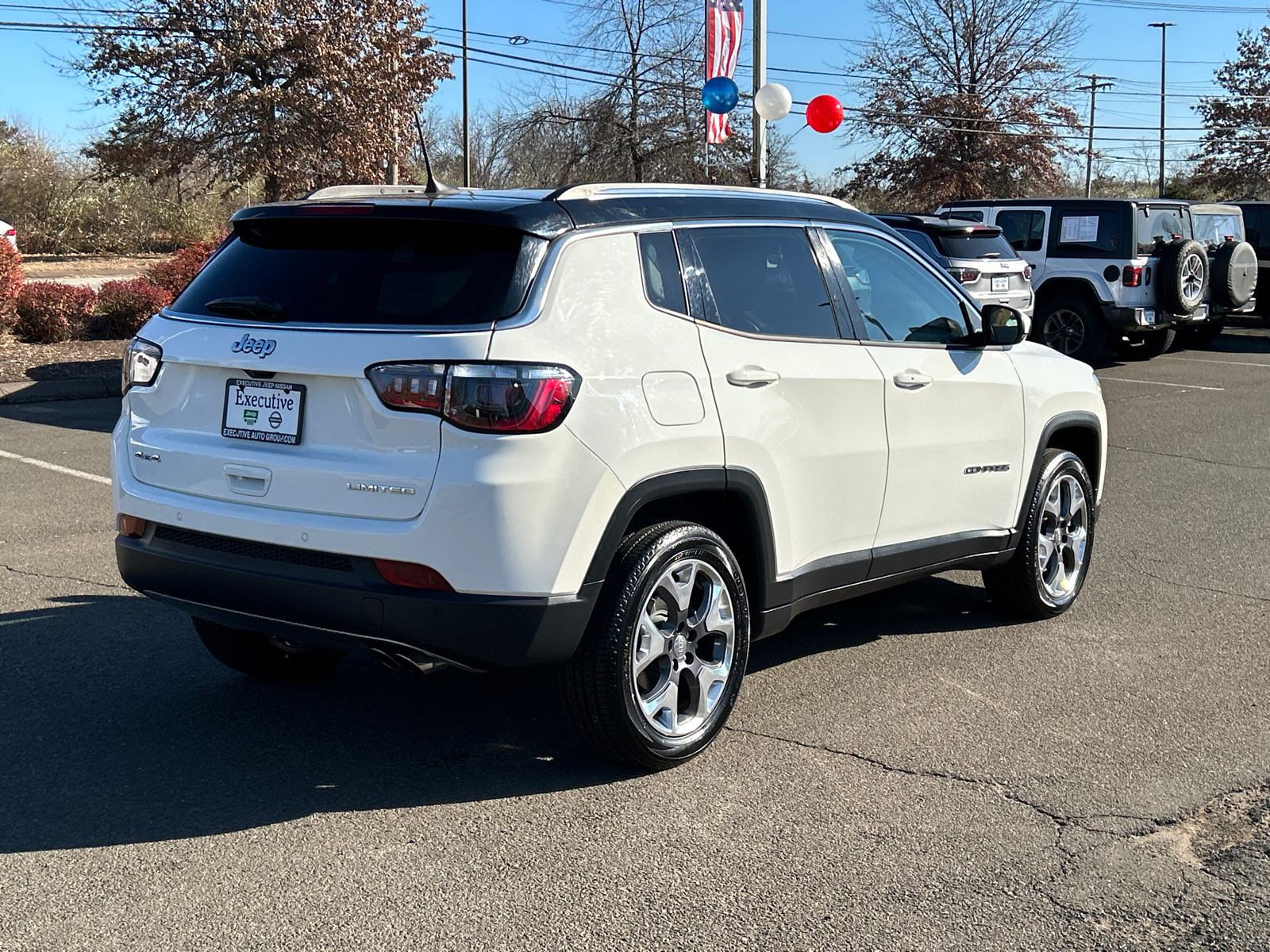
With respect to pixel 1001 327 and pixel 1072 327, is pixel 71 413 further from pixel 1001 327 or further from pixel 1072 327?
pixel 1072 327

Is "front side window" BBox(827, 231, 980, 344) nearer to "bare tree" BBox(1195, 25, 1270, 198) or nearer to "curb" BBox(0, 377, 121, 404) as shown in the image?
"curb" BBox(0, 377, 121, 404)

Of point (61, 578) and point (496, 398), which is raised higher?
point (496, 398)

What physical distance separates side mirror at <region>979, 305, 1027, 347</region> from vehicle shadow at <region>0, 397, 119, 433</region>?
793 centimetres

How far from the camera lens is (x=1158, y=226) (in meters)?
16.7

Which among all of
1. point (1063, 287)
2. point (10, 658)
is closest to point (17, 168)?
point (1063, 287)

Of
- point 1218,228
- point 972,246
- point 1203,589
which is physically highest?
point 1218,228

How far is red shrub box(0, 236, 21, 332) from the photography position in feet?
48.4

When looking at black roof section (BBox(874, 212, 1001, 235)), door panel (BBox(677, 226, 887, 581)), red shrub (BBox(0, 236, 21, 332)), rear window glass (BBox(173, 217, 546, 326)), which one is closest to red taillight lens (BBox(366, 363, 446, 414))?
rear window glass (BBox(173, 217, 546, 326))

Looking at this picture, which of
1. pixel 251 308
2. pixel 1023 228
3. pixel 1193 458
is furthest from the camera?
pixel 1023 228

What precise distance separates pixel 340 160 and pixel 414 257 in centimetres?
1740

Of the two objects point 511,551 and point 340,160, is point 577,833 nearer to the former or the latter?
point 511,551

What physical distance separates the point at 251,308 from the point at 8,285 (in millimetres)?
12339

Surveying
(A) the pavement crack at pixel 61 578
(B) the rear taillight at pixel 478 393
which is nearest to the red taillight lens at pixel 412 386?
(B) the rear taillight at pixel 478 393

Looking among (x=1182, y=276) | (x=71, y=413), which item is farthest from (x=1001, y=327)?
(x=1182, y=276)
